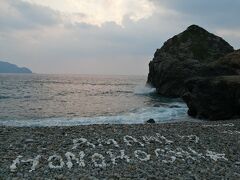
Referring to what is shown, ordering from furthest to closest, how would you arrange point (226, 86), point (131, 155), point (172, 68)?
point (172, 68) → point (226, 86) → point (131, 155)

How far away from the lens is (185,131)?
21.8 m

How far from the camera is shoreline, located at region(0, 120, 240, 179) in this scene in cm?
1395

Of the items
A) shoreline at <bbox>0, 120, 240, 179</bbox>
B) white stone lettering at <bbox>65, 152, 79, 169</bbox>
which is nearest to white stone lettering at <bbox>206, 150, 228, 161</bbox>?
shoreline at <bbox>0, 120, 240, 179</bbox>

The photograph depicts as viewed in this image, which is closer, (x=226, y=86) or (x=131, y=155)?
(x=131, y=155)

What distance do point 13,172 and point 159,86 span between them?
66937mm

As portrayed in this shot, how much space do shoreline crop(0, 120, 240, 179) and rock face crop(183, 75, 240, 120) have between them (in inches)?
523

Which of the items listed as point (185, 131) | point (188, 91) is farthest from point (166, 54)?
point (185, 131)

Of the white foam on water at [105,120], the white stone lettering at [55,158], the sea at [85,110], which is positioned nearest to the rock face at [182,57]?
the sea at [85,110]

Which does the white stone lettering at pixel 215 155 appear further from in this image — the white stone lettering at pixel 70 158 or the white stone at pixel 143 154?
the white stone lettering at pixel 70 158

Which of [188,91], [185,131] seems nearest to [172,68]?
[188,91]

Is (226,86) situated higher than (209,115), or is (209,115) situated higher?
(226,86)

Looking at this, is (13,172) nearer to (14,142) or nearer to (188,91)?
(14,142)

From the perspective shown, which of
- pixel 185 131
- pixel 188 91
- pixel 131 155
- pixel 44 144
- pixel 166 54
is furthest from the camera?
pixel 166 54

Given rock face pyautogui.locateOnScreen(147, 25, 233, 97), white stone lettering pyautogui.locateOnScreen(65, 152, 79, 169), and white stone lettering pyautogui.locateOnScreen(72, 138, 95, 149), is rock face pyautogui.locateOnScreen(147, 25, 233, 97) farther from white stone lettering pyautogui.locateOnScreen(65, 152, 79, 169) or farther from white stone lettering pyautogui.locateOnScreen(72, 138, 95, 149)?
white stone lettering pyautogui.locateOnScreen(65, 152, 79, 169)
